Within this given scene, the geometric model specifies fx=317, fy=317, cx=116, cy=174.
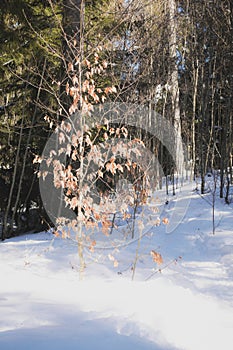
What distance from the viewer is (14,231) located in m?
8.26

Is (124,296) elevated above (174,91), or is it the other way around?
(174,91)

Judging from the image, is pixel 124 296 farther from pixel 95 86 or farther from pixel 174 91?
pixel 174 91

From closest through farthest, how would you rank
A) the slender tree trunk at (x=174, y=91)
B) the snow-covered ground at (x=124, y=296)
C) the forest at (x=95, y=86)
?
the snow-covered ground at (x=124, y=296) → the forest at (x=95, y=86) → the slender tree trunk at (x=174, y=91)

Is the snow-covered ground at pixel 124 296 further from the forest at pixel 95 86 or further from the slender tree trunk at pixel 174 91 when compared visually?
the slender tree trunk at pixel 174 91

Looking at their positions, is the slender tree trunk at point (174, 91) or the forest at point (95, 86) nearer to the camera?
the forest at point (95, 86)

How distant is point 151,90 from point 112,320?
21.0 ft

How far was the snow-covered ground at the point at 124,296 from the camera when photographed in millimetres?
1941

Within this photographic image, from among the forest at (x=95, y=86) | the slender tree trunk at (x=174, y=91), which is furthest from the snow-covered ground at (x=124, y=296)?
the slender tree trunk at (x=174, y=91)

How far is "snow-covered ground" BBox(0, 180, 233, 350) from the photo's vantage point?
1941 millimetres

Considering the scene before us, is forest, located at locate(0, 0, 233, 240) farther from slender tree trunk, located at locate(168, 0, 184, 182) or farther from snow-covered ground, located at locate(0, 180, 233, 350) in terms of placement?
snow-covered ground, located at locate(0, 180, 233, 350)

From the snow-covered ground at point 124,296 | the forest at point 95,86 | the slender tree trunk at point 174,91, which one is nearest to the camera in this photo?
the snow-covered ground at point 124,296

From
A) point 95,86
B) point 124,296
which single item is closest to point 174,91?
point 95,86

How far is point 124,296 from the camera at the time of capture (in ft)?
9.48

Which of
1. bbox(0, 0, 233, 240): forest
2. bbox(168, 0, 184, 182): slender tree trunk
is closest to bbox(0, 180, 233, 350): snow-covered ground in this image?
bbox(0, 0, 233, 240): forest
